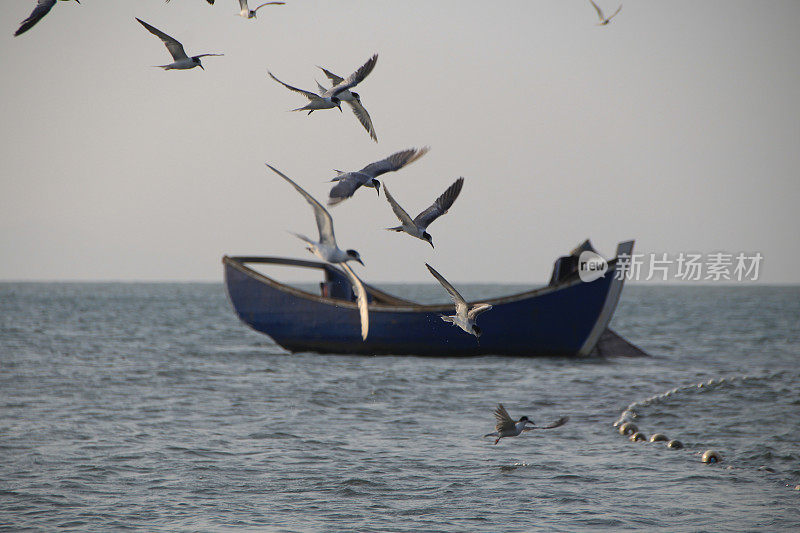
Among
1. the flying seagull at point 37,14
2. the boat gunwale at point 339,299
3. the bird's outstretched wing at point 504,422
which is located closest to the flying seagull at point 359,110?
the flying seagull at point 37,14

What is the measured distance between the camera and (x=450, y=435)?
44.4 feet

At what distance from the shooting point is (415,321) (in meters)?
22.7

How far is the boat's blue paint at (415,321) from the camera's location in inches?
880

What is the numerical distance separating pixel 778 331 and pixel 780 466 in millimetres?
37374

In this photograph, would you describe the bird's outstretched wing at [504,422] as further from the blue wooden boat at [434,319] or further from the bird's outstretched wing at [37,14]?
the blue wooden boat at [434,319]

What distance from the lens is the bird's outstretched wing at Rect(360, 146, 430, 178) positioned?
26.7 ft

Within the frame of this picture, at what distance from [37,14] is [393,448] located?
301 inches

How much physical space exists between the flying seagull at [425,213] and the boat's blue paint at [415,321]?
1269cm

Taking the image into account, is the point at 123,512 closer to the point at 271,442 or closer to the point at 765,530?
the point at 271,442

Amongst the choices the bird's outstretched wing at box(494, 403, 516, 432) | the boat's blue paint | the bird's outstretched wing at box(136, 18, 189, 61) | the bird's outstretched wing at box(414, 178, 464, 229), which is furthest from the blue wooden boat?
the bird's outstretched wing at box(136, 18, 189, 61)

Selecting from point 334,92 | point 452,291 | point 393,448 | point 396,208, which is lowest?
point 393,448

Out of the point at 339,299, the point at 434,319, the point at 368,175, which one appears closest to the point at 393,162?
the point at 368,175

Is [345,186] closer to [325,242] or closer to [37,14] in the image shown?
[325,242]

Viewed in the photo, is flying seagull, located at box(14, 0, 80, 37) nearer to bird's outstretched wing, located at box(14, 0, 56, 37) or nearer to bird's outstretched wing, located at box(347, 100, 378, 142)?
bird's outstretched wing, located at box(14, 0, 56, 37)
